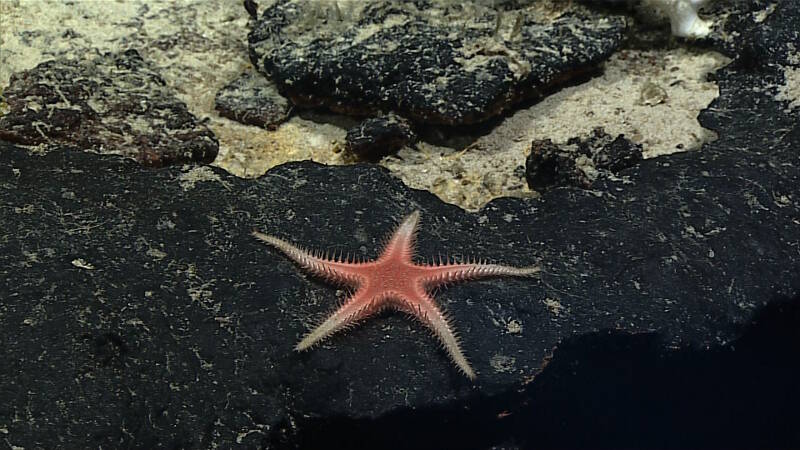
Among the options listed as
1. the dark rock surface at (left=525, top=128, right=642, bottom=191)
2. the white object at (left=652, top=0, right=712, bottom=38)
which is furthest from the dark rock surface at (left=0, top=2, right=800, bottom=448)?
the white object at (left=652, top=0, right=712, bottom=38)

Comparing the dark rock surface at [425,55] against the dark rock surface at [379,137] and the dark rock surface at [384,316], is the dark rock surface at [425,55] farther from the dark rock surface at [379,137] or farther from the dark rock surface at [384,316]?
the dark rock surface at [384,316]

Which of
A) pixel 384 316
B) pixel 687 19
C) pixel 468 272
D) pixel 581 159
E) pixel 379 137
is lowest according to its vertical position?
pixel 384 316

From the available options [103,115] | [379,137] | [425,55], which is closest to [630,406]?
[379,137]

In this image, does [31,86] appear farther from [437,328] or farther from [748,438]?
[748,438]

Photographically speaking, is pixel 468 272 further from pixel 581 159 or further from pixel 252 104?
pixel 252 104

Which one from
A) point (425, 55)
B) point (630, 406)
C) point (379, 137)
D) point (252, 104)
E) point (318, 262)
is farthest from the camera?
point (252, 104)

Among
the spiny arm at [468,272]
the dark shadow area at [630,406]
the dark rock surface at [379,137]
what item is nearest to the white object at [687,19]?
the dark rock surface at [379,137]

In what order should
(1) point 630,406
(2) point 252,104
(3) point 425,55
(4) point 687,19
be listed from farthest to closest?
(4) point 687,19 < (2) point 252,104 < (3) point 425,55 < (1) point 630,406
